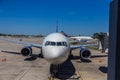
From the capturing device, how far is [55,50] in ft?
42.9

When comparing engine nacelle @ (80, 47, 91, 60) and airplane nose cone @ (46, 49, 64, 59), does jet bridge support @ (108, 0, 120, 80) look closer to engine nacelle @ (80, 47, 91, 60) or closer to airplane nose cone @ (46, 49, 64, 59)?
airplane nose cone @ (46, 49, 64, 59)

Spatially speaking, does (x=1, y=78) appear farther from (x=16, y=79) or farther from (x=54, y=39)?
(x=54, y=39)

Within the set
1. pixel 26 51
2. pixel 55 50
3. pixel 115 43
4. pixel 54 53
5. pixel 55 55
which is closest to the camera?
pixel 115 43

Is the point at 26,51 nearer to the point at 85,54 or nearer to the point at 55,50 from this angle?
the point at 85,54

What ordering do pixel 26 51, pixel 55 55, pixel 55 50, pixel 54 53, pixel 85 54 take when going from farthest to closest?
pixel 26 51, pixel 85 54, pixel 55 50, pixel 54 53, pixel 55 55

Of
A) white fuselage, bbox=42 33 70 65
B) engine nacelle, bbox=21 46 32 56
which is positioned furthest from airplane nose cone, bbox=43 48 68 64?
engine nacelle, bbox=21 46 32 56

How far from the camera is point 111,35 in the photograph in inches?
134

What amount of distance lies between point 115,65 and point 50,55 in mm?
9764

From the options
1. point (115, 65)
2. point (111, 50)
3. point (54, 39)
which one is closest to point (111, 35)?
point (111, 50)

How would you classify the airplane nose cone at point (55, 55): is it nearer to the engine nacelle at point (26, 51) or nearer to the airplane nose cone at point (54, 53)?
the airplane nose cone at point (54, 53)

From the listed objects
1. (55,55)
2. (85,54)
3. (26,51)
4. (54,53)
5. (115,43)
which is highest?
(115,43)

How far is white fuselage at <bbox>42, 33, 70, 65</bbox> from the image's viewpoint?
A: 41.6 feet

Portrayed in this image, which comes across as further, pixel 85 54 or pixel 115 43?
pixel 85 54

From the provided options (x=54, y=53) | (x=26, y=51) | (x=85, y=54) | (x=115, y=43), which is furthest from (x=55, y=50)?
(x=26, y=51)
